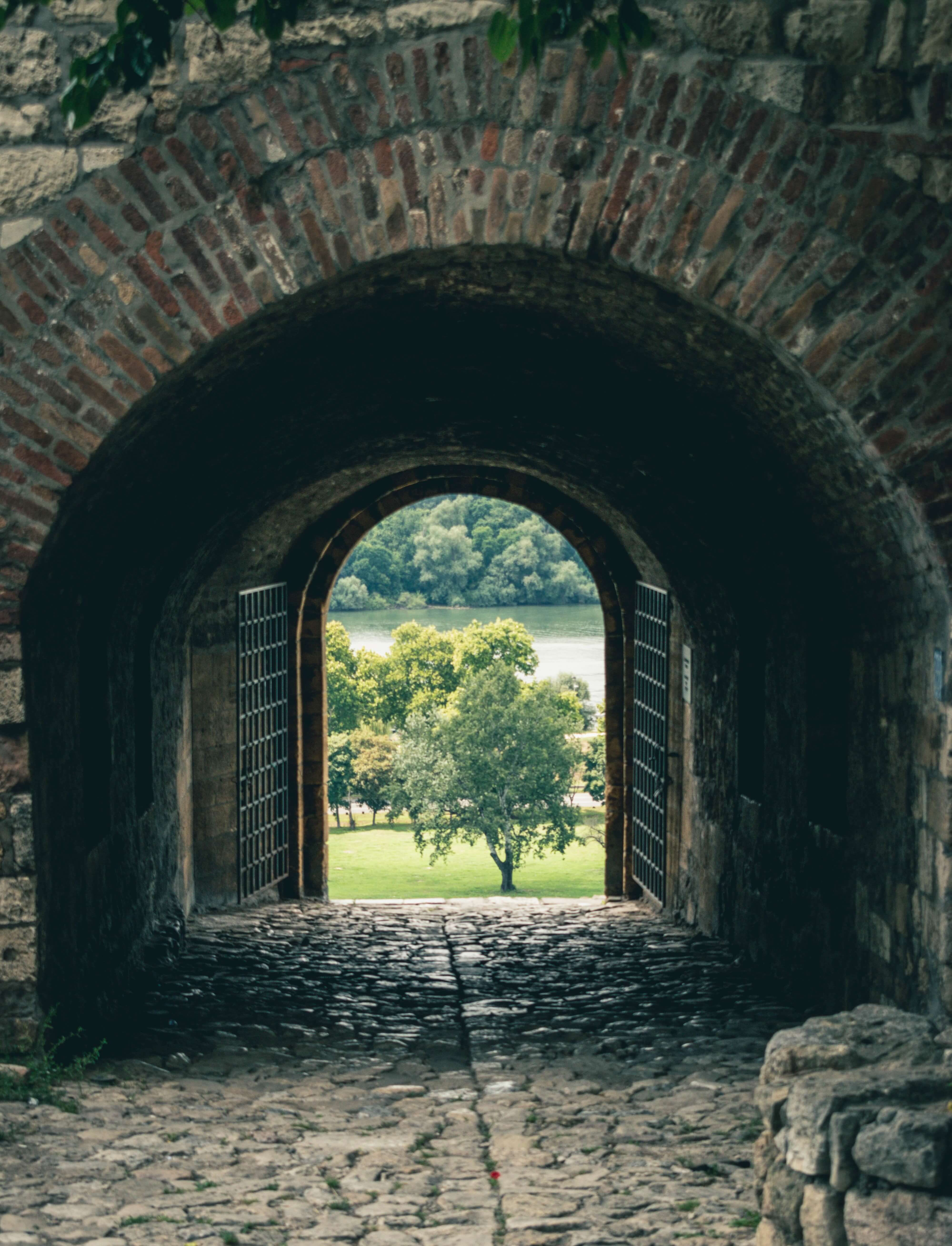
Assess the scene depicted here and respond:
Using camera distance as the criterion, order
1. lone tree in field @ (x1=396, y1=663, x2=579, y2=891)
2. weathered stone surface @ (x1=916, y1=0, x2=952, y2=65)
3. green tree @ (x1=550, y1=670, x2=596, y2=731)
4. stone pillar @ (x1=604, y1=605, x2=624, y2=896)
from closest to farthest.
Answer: weathered stone surface @ (x1=916, y1=0, x2=952, y2=65)
stone pillar @ (x1=604, y1=605, x2=624, y2=896)
lone tree in field @ (x1=396, y1=663, x2=579, y2=891)
green tree @ (x1=550, y1=670, x2=596, y2=731)

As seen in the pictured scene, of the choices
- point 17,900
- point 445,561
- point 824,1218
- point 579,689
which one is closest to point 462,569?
point 445,561

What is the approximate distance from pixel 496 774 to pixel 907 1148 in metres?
37.7

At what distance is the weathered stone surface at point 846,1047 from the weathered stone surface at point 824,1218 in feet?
1.28

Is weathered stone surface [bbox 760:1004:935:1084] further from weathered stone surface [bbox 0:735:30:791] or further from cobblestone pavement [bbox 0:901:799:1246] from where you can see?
weathered stone surface [bbox 0:735:30:791]

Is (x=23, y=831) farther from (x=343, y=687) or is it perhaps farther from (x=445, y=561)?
(x=445, y=561)

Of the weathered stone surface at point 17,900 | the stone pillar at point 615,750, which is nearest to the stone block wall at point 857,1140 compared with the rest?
the weathered stone surface at point 17,900

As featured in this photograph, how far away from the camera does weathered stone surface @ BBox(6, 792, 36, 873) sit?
4582mm

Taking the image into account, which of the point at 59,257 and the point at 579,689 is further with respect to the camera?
the point at 579,689

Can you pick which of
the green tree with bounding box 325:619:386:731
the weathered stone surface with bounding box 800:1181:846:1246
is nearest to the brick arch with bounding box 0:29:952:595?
the weathered stone surface with bounding box 800:1181:846:1246

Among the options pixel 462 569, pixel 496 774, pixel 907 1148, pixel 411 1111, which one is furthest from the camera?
pixel 462 569

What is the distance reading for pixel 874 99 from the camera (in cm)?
413

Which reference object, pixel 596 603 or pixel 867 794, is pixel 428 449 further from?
pixel 596 603

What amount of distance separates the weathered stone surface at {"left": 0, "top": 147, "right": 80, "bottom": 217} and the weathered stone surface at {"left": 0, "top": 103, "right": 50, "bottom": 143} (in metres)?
0.08

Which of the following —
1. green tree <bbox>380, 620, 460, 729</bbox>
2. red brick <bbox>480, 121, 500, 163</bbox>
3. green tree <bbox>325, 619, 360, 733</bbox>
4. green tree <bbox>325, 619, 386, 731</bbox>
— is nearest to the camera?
red brick <bbox>480, 121, 500, 163</bbox>
